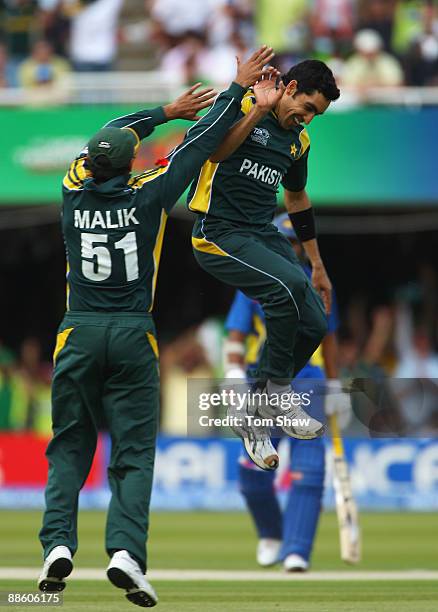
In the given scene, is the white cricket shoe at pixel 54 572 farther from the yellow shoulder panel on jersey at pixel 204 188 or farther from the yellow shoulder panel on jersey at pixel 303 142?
the yellow shoulder panel on jersey at pixel 303 142

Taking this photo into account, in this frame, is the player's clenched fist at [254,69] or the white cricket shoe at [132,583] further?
the player's clenched fist at [254,69]

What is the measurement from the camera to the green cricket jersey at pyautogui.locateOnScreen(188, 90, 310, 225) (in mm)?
7926

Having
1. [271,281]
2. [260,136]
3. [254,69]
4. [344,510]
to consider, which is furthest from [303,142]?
[344,510]

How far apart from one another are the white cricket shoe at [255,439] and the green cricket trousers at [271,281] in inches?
10.8

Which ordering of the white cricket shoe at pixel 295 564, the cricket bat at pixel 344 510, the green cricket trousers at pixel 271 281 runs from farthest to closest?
the cricket bat at pixel 344 510 → the white cricket shoe at pixel 295 564 → the green cricket trousers at pixel 271 281

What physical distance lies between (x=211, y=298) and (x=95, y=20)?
14.9ft

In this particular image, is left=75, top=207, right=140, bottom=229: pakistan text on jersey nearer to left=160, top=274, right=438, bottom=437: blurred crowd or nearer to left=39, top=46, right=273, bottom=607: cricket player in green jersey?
left=39, top=46, right=273, bottom=607: cricket player in green jersey

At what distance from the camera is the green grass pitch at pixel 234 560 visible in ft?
26.5

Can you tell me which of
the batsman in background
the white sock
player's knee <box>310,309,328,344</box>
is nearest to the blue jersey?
the batsman in background

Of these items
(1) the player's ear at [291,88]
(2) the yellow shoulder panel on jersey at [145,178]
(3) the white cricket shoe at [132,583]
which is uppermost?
(1) the player's ear at [291,88]

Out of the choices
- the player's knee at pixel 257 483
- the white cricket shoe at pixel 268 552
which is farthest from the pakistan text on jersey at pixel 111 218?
the white cricket shoe at pixel 268 552

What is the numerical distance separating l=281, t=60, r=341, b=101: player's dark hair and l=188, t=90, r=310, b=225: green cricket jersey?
246 mm

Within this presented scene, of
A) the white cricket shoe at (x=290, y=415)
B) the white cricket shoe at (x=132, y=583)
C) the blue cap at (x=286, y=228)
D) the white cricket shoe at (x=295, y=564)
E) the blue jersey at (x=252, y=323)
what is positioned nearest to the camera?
the white cricket shoe at (x=132, y=583)

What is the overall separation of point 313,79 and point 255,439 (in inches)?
80.9
